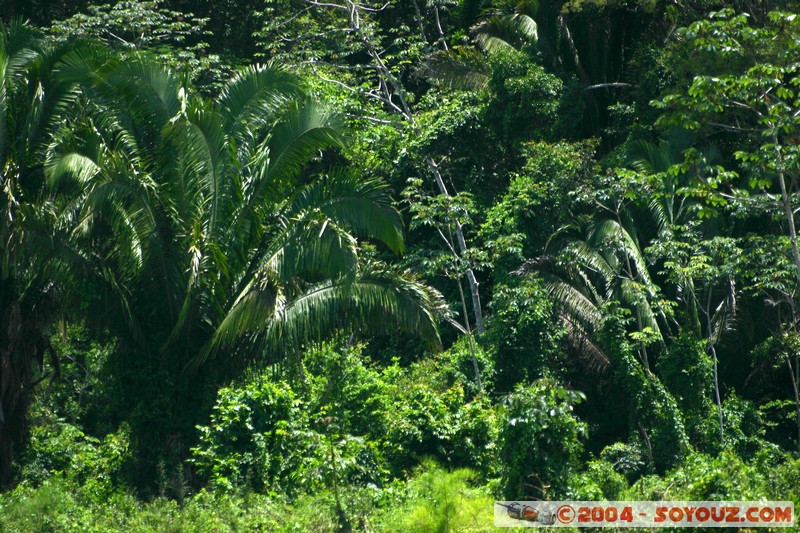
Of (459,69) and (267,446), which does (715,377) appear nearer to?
(267,446)

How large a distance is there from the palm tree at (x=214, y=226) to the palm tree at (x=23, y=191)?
1.58 feet

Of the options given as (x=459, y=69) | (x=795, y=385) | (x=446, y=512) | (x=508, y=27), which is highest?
(x=508, y=27)

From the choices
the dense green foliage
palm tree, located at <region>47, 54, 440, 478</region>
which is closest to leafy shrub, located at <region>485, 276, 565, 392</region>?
the dense green foliage

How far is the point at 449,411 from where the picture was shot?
13.1 meters

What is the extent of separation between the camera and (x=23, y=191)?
1243cm

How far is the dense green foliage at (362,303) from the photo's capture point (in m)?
10.4

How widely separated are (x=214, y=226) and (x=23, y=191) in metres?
2.42

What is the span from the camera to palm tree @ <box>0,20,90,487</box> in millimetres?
12250

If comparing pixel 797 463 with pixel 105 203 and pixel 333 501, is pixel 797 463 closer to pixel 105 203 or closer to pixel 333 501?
pixel 333 501

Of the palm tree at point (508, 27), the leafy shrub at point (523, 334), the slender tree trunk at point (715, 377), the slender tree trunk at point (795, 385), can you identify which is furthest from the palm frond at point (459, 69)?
the slender tree trunk at point (795, 385)

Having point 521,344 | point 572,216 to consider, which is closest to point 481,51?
point 572,216

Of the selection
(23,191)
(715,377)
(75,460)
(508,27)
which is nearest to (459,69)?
(508,27)

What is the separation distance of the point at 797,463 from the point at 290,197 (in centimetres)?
687

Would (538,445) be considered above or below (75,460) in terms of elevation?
below
